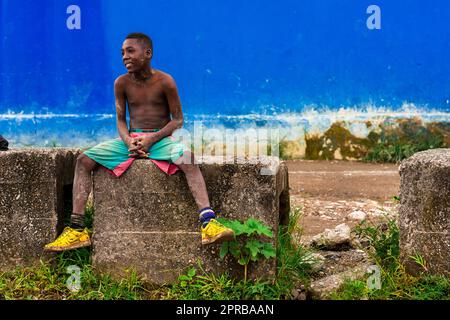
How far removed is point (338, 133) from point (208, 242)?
5314 millimetres

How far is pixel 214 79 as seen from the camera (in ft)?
26.4

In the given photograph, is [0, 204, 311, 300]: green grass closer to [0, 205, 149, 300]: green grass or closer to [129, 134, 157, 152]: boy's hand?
[0, 205, 149, 300]: green grass

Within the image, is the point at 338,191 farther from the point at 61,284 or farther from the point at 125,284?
the point at 61,284

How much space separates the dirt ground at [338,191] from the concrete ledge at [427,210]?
129cm

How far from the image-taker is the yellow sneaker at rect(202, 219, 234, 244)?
10.6 feet

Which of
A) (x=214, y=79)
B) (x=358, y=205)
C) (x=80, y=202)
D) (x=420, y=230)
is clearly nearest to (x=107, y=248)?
(x=80, y=202)

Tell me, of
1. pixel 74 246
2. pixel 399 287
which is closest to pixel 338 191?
pixel 399 287

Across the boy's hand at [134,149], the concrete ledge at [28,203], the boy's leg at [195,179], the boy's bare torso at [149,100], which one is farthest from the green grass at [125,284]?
the boy's bare torso at [149,100]

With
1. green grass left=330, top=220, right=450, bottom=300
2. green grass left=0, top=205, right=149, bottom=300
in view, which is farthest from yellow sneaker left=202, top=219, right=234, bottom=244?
green grass left=330, top=220, right=450, bottom=300

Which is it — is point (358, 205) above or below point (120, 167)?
below

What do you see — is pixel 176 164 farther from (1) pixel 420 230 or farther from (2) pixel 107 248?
(1) pixel 420 230

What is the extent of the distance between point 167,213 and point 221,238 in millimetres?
417

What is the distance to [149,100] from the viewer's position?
11.9 feet
